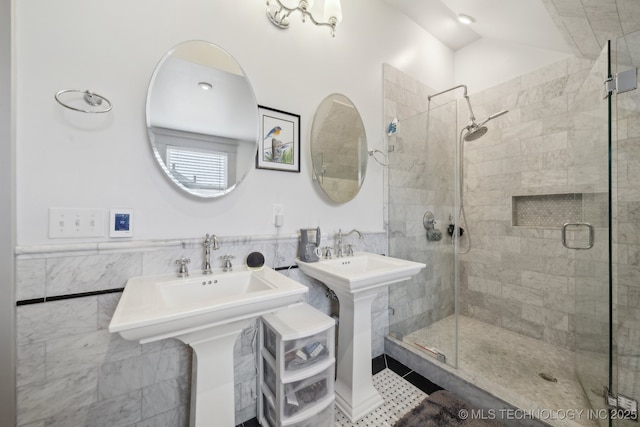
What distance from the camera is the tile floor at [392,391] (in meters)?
1.40

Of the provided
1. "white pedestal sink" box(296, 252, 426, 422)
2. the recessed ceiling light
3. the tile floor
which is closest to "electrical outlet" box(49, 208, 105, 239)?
"white pedestal sink" box(296, 252, 426, 422)

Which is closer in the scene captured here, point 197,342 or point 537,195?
point 197,342

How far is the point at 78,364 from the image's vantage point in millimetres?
1036

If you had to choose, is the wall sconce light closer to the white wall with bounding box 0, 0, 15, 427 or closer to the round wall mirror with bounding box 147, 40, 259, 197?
the round wall mirror with bounding box 147, 40, 259, 197

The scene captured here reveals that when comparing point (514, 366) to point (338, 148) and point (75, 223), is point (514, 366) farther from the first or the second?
point (75, 223)

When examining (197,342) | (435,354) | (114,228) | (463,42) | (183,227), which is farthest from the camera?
(463,42)

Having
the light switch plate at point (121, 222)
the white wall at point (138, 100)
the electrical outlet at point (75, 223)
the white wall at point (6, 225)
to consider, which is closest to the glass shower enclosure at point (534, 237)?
the white wall at point (138, 100)

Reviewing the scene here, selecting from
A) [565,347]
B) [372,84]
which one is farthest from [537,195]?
[372,84]

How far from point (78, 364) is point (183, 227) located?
0.69 metres

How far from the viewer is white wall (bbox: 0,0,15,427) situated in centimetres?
88

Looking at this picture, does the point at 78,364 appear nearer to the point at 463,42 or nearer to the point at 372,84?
the point at 372,84

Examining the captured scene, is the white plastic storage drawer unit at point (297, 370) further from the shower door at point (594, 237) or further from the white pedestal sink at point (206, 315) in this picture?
the shower door at point (594, 237)

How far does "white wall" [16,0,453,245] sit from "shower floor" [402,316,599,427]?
120 cm

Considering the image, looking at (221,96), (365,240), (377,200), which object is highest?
(221,96)
